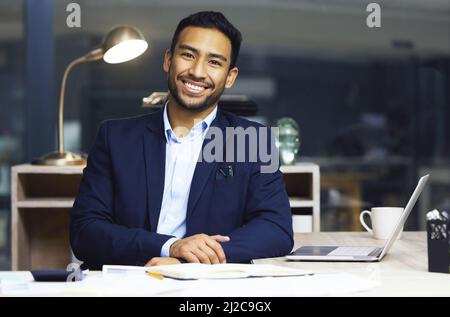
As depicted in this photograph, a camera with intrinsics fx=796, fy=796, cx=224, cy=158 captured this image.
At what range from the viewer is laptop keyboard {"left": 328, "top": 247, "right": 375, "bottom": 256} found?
2014mm

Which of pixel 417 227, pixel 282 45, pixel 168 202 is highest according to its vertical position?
pixel 282 45

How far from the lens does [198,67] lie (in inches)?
99.7

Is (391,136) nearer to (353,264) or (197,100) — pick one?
(197,100)

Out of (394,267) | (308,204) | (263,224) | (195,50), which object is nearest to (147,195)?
(263,224)

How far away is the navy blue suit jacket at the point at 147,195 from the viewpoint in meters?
2.36

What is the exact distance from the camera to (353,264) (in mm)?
1908

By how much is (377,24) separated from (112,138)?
2380mm

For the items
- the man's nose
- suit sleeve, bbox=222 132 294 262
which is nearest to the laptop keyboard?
suit sleeve, bbox=222 132 294 262

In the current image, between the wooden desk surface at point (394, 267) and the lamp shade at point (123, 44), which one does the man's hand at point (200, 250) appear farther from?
the lamp shade at point (123, 44)

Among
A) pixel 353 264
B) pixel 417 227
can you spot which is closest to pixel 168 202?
pixel 353 264

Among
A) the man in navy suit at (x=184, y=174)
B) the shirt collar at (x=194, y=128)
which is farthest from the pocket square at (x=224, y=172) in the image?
the shirt collar at (x=194, y=128)

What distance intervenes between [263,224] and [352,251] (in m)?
0.32

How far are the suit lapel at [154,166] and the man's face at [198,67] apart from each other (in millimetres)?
130

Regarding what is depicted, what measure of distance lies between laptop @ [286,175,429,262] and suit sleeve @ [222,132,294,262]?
11 centimetres
